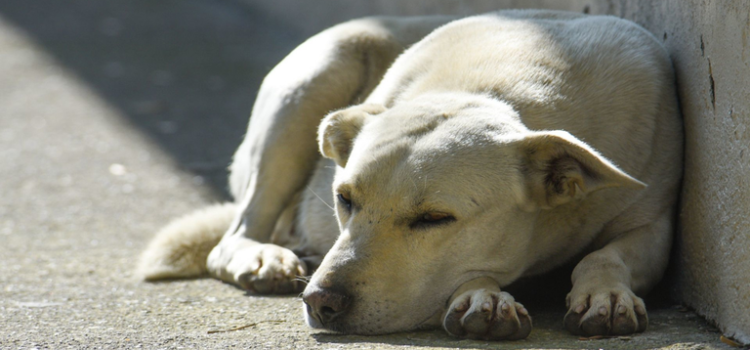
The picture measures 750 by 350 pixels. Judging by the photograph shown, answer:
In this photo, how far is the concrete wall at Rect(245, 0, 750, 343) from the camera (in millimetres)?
2479

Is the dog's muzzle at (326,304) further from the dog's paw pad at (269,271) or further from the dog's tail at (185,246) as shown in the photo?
the dog's tail at (185,246)

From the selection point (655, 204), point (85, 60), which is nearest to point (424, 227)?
point (655, 204)

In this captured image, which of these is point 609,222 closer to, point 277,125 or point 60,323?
point 277,125

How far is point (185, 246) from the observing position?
13.1 ft

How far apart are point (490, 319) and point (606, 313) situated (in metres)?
0.36

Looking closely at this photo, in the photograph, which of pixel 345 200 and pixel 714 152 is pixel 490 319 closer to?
pixel 345 200

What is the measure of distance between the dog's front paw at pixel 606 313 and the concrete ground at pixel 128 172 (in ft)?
0.19

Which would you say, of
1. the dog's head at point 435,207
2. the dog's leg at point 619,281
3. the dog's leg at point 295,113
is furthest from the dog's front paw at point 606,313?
the dog's leg at point 295,113

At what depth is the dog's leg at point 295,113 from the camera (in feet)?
13.0

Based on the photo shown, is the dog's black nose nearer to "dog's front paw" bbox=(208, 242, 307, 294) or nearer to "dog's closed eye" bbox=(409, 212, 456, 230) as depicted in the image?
"dog's closed eye" bbox=(409, 212, 456, 230)

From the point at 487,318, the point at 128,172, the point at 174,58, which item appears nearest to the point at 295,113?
the point at 487,318

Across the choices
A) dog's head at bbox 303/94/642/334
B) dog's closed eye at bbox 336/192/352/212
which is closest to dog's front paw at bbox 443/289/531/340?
dog's head at bbox 303/94/642/334

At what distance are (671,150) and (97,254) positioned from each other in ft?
9.29

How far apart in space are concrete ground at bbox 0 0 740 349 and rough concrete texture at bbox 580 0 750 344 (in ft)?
0.41
